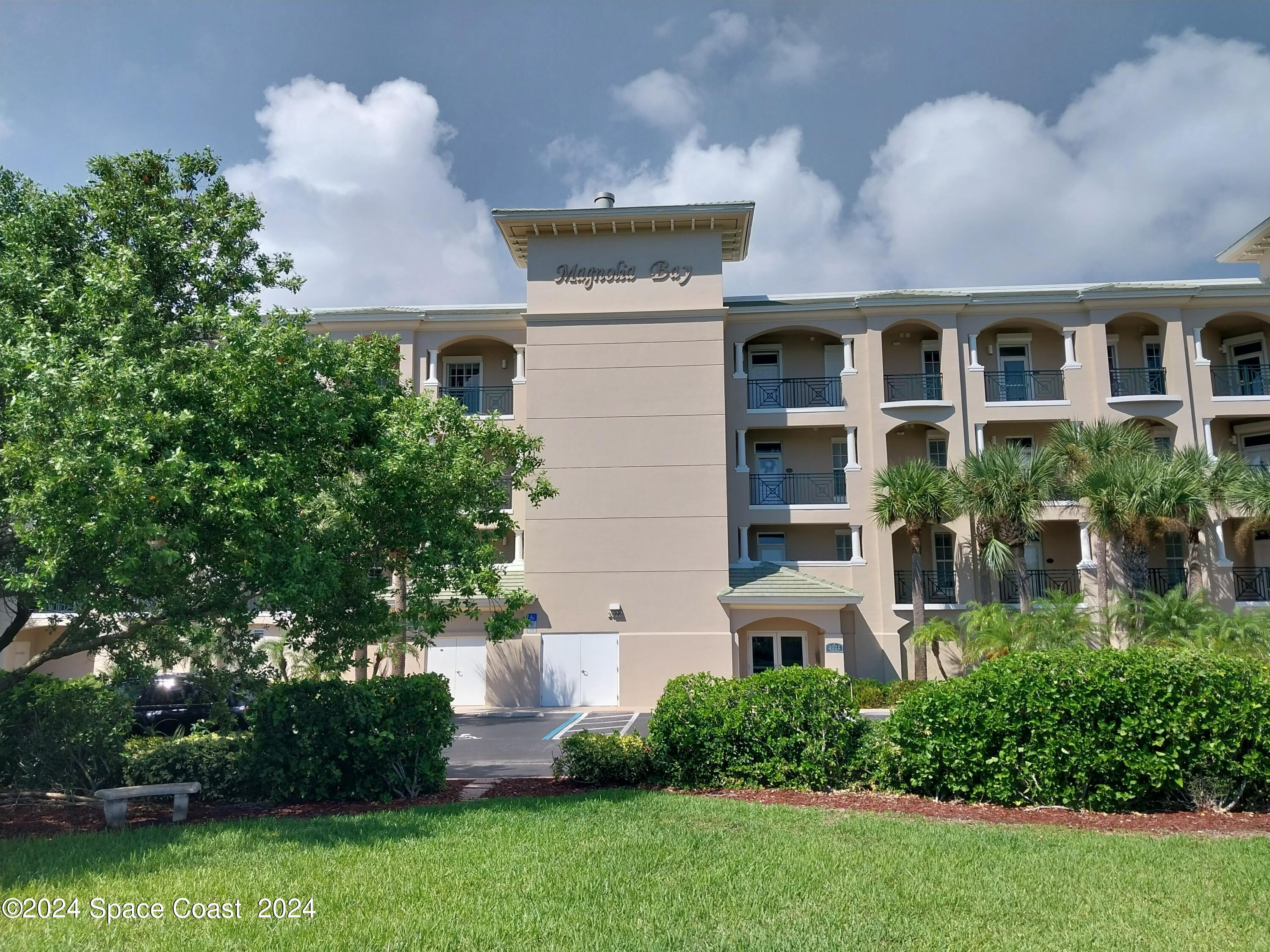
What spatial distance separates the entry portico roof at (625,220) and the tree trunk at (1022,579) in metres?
11.9

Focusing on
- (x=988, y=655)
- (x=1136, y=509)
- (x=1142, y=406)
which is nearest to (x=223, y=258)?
(x=988, y=655)

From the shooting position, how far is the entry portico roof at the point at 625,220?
81.7ft

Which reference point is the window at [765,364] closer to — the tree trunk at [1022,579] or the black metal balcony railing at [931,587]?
the black metal balcony railing at [931,587]

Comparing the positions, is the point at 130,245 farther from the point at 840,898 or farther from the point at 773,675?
the point at 840,898

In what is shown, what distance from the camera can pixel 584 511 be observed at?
24828 mm

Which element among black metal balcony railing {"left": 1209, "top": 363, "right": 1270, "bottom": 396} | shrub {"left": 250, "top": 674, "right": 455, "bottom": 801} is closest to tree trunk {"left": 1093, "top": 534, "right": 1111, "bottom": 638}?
black metal balcony railing {"left": 1209, "top": 363, "right": 1270, "bottom": 396}

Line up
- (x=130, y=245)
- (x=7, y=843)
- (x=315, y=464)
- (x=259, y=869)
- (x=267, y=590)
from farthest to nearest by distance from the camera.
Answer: (x=130, y=245), (x=315, y=464), (x=267, y=590), (x=7, y=843), (x=259, y=869)

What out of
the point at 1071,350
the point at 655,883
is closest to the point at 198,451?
the point at 655,883

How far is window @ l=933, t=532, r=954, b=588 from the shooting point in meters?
26.1

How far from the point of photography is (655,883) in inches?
250

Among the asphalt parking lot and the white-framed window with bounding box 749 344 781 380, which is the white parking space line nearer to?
the asphalt parking lot

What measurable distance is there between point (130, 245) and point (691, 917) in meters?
9.65

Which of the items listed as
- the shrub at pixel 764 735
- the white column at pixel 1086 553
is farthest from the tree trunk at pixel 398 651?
the white column at pixel 1086 553

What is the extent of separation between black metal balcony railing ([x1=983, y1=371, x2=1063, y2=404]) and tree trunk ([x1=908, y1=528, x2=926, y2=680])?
5.54 meters
